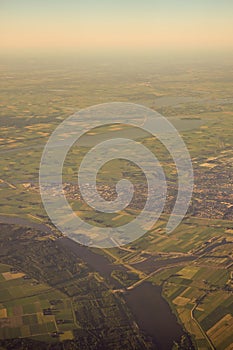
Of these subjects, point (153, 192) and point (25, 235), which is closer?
point (25, 235)

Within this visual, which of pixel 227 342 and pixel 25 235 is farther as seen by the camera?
pixel 25 235

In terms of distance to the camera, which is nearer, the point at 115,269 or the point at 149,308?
the point at 149,308

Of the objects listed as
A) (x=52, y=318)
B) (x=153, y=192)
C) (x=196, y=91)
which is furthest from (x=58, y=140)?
(x=196, y=91)

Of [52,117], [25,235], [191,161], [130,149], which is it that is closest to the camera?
[25,235]

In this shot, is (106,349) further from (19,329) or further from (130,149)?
(130,149)

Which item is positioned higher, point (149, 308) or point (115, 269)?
point (115, 269)

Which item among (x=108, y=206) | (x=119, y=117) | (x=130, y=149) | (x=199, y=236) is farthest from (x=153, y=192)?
(x=119, y=117)

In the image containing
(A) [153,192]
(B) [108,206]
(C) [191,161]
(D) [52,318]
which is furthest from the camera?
(C) [191,161]

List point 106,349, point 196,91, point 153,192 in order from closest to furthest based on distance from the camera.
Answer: point 106,349 → point 153,192 → point 196,91

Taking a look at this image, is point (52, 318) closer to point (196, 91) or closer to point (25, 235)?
point (25, 235)
